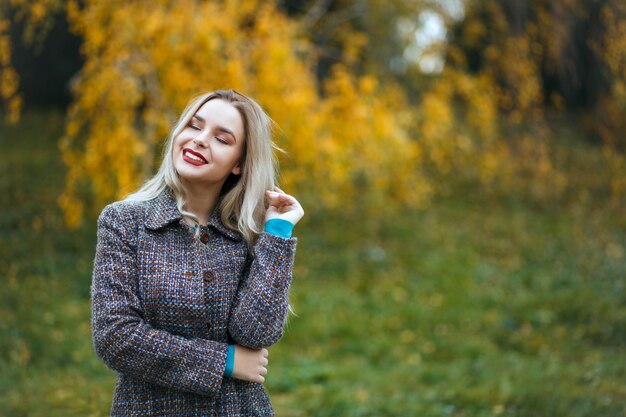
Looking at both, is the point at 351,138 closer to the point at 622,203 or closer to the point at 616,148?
the point at 616,148

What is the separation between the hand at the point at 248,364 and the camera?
192 cm

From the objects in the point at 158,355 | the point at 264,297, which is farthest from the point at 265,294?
the point at 158,355

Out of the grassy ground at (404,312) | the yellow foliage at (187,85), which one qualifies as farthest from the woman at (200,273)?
the yellow foliage at (187,85)

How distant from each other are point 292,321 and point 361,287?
1.12 m

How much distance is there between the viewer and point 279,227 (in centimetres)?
201

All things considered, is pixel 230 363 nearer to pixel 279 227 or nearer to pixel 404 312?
pixel 279 227

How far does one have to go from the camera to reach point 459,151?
788 cm

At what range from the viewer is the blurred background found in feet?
16.8

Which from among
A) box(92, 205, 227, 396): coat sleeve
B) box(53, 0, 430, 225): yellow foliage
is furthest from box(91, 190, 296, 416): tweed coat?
box(53, 0, 430, 225): yellow foliage

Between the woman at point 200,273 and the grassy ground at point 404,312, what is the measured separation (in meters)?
2.49

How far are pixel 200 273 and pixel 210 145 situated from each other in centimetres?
34

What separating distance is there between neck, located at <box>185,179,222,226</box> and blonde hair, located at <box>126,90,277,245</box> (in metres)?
0.02

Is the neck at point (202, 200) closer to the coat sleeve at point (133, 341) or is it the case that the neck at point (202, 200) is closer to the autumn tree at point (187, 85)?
the coat sleeve at point (133, 341)

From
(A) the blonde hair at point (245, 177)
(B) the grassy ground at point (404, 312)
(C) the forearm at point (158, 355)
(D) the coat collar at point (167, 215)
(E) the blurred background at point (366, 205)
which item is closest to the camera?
(C) the forearm at point (158, 355)
